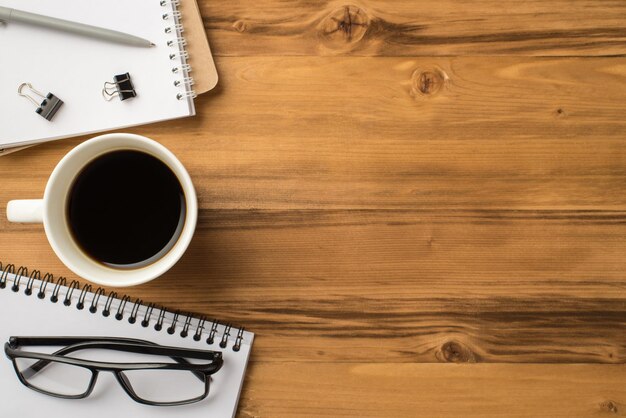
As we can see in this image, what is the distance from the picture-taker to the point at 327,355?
72cm

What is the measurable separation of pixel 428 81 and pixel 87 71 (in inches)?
15.9

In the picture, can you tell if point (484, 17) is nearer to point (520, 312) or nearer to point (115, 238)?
point (520, 312)

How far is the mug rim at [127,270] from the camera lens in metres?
0.58

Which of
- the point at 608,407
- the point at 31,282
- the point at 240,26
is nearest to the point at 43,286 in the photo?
the point at 31,282

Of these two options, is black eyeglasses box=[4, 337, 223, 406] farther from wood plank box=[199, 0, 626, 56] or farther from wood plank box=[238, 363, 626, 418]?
wood plank box=[199, 0, 626, 56]

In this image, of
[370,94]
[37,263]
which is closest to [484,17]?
[370,94]

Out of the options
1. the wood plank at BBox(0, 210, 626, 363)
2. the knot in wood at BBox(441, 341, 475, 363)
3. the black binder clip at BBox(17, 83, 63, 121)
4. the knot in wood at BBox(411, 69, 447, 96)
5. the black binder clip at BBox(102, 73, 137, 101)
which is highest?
the knot in wood at BBox(411, 69, 447, 96)

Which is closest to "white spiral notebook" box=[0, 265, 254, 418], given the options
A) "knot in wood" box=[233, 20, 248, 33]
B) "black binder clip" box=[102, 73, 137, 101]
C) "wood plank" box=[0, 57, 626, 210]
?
"wood plank" box=[0, 57, 626, 210]

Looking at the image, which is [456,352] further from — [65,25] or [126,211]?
[65,25]

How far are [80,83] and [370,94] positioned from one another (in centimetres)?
34

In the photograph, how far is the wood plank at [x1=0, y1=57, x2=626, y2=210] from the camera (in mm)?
707

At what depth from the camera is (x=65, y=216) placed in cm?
61

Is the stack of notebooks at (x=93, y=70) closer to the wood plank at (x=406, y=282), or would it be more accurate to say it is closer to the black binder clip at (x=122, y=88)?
the black binder clip at (x=122, y=88)

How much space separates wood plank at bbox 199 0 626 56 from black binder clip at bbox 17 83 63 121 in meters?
0.19
